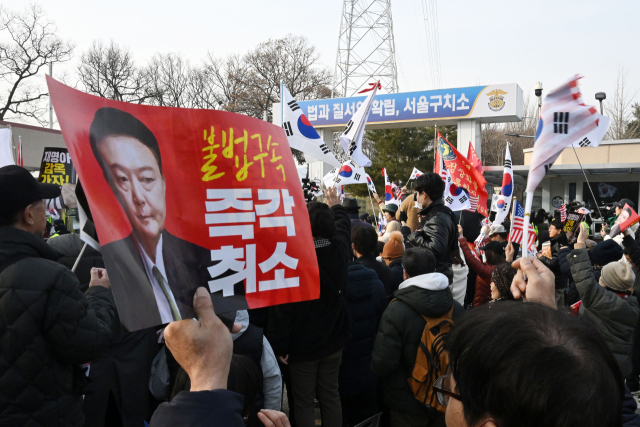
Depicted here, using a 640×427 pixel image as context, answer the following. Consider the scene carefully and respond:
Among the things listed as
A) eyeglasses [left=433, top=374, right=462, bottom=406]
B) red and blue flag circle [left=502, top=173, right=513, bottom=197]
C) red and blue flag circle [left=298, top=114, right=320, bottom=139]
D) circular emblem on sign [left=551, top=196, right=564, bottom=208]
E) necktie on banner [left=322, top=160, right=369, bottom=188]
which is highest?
red and blue flag circle [left=298, top=114, right=320, bottom=139]

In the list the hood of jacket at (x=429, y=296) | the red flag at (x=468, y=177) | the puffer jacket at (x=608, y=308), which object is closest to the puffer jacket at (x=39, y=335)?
the hood of jacket at (x=429, y=296)

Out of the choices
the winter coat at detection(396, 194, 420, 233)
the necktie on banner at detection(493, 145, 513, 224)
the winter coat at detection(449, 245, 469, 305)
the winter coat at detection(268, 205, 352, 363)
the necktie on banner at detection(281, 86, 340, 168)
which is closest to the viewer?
the winter coat at detection(268, 205, 352, 363)

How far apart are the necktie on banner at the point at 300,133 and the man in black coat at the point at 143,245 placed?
4095 mm

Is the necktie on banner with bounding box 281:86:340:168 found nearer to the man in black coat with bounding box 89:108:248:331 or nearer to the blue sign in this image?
the man in black coat with bounding box 89:108:248:331

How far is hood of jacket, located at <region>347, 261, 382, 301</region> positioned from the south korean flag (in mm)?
3325

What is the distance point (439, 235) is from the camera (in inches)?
159

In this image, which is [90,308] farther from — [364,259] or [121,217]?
[364,259]

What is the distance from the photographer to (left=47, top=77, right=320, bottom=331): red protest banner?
1.37 meters

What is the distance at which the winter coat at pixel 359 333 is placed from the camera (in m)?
3.70

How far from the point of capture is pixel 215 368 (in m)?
1.22

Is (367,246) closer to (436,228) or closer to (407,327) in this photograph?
(436,228)

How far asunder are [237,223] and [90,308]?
0.92 meters

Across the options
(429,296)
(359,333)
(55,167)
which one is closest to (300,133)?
(55,167)

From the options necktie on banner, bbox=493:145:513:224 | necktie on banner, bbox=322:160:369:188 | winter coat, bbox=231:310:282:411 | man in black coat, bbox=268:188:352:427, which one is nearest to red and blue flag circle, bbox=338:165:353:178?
necktie on banner, bbox=322:160:369:188
